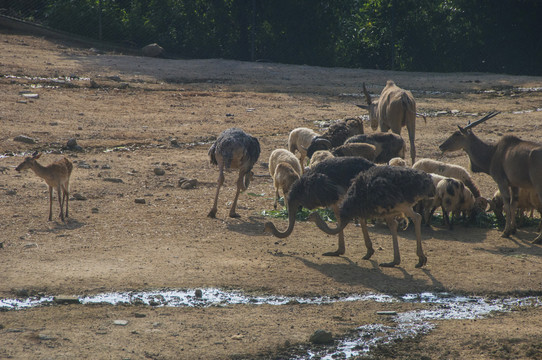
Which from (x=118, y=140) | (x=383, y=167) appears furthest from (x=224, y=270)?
(x=118, y=140)

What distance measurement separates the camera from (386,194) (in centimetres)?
888

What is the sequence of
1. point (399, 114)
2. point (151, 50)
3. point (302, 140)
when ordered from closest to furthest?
point (302, 140)
point (399, 114)
point (151, 50)

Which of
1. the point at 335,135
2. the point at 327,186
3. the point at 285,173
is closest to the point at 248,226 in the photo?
the point at 285,173

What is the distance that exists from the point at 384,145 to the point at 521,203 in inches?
99.6

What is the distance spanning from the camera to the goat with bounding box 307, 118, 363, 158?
13.0 metres

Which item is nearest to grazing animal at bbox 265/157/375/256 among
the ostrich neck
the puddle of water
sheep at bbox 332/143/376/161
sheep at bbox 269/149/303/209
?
sheep at bbox 269/149/303/209

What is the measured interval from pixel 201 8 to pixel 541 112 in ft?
39.0

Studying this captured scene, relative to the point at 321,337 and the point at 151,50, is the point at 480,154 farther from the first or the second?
the point at 151,50

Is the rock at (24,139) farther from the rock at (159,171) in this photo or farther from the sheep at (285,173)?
the sheep at (285,173)

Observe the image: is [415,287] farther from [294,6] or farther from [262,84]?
[294,6]

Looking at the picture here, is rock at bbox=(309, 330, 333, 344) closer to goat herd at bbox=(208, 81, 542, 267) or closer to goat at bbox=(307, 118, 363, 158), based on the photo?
goat herd at bbox=(208, 81, 542, 267)

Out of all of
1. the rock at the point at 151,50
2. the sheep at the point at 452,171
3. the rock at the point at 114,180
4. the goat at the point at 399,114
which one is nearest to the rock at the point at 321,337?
the sheep at the point at 452,171

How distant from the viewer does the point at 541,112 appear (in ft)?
62.2

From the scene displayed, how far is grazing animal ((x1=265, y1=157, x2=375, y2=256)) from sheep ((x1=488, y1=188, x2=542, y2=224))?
2.72 metres
